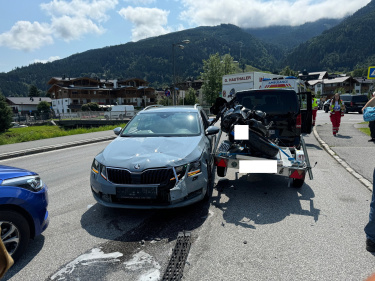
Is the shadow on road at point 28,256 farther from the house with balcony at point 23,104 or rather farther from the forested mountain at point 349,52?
the forested mountain at point 349,52

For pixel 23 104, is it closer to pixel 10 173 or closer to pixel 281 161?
pixel 10 173

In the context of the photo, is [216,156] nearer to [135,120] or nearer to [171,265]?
[135,120]

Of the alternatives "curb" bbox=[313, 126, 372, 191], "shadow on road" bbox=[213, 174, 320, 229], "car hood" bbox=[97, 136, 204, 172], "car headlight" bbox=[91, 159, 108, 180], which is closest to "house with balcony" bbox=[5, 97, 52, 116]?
"curb" bbox=[313, 126, 372, 191]

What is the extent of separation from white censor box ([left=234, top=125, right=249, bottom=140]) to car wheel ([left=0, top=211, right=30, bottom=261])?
11.6ft

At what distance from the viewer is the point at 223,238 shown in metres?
3.50

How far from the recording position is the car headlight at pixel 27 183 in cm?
295

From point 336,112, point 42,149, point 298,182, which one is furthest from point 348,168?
point 42,149

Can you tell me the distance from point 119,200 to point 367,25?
814 feet

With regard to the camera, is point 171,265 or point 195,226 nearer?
point 171,265

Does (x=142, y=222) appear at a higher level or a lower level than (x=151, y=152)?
lower

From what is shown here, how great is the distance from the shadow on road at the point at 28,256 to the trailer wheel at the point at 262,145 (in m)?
3.66

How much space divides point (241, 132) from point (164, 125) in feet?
5.13

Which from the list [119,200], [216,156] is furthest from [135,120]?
[119,200]

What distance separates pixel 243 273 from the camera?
2760 millimetres
